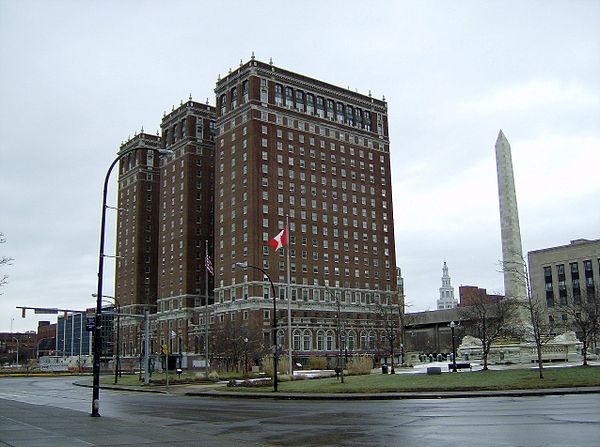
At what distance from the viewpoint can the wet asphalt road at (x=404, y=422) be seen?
54.4 feet

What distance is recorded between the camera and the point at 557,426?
1794cm

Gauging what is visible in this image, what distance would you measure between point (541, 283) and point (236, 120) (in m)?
72.8

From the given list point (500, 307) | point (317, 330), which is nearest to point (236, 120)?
point (317, 330)

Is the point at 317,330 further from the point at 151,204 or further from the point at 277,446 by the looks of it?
the point at 277,446

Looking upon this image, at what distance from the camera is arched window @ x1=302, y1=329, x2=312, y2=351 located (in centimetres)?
12425

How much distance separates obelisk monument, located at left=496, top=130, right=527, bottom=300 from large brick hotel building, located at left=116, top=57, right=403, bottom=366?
48.1m

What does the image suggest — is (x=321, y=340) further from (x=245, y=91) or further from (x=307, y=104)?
(x=245, y=91)

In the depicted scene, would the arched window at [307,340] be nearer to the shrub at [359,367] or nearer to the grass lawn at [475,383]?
the shrub at [359,367]

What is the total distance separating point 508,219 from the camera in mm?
70188

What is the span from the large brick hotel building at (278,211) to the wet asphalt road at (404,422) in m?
86.2

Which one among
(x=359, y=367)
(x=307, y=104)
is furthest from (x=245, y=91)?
(x=359, y=367)

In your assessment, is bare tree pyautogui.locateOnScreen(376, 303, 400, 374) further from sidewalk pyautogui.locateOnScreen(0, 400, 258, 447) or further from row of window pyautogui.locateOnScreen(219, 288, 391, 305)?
sidewalk pyautogui.locateOnScreen(0, 400, 258, 447)

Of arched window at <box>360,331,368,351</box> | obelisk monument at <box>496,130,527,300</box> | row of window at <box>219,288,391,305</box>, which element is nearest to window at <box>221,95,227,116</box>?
row of window at <box>219,288,391,305</box>

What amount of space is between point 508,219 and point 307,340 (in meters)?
63.5
